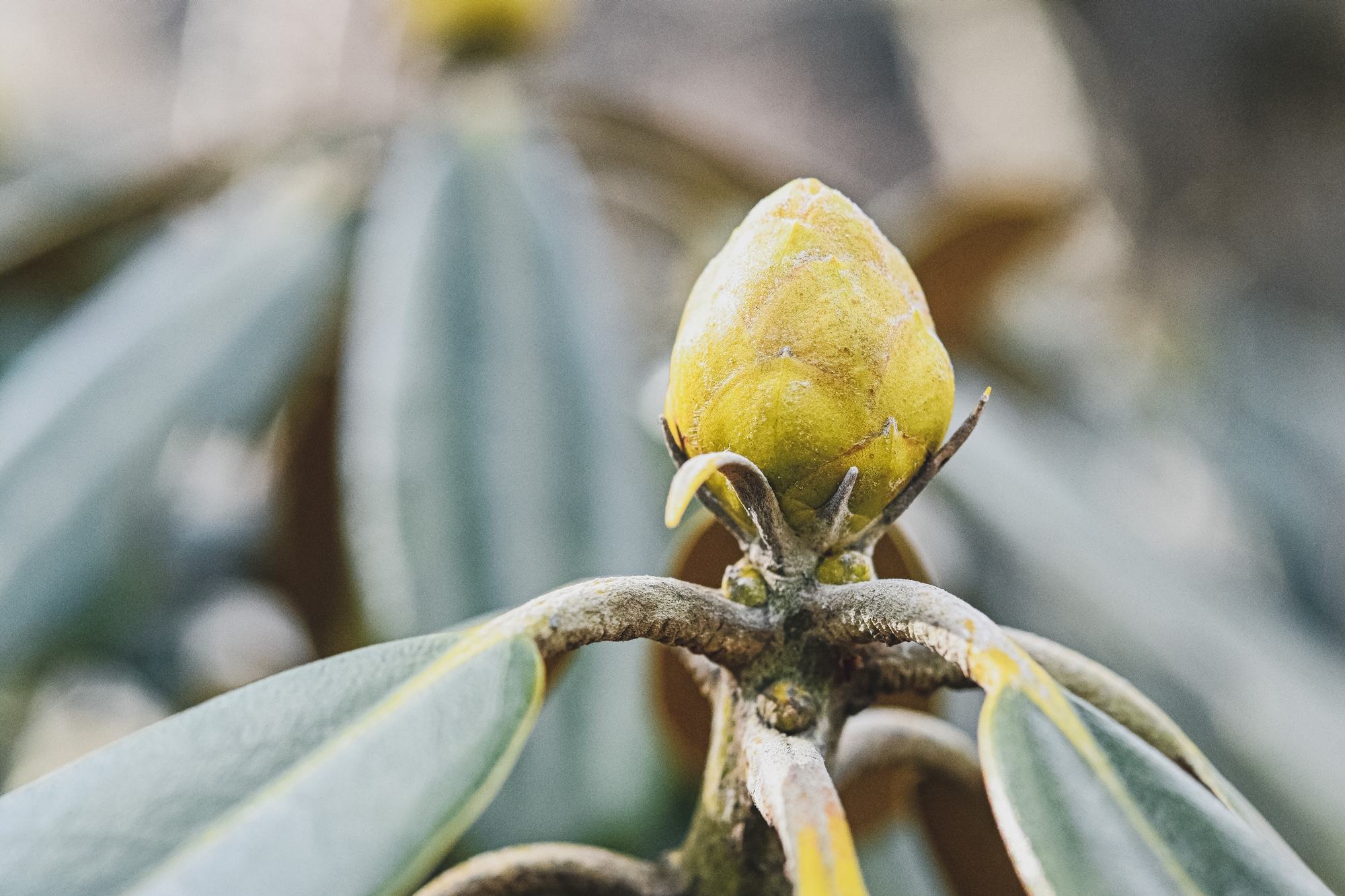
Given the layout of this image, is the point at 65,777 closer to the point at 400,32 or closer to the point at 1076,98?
the point at 400,32

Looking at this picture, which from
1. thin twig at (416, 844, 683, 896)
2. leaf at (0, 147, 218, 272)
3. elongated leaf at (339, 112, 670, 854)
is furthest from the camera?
leaf at (0, 147, 218, 272)

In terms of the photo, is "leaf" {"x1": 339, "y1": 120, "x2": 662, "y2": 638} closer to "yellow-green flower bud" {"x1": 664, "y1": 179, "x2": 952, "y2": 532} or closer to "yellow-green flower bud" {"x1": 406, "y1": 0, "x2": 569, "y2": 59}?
"yellow-green flower bud" {"x1": 406, "y1": 0, "x2": 569, "y2": 59}

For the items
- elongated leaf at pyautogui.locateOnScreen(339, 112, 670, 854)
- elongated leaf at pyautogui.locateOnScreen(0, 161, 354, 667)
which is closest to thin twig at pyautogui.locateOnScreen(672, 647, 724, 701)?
elongated leaf at pyautogui.locateOnScreen(339, 112, 670, 854)

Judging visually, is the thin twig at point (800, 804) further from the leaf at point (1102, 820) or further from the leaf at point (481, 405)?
the leaf at point (481, 405)

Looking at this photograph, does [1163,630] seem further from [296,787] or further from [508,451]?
[296,787]

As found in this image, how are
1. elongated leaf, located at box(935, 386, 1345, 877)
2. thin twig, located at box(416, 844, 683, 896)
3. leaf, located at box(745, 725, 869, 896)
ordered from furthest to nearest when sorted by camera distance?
elongated leaf, located at box(935, 386, 1345, 877) → thin twig, located at box(416, 844, 683, 896) → leaf, located at box(745, 725, 869, 896)

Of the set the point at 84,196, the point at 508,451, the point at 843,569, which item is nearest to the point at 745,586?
the point at 843,569

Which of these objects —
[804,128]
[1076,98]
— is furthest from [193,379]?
[804,128]
